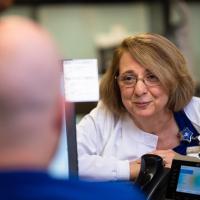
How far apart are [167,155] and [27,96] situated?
942mm

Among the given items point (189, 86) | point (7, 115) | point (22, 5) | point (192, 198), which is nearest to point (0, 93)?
point (7, 115)

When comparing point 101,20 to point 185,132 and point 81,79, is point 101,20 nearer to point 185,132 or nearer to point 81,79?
point 185,132

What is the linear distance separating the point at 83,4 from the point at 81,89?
427 centimetres

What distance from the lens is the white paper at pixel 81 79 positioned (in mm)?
1196

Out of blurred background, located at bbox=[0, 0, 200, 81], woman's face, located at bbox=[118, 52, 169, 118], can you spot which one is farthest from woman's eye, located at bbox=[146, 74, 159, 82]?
blurred background, located at bbox=[0, 0, 200, 81]

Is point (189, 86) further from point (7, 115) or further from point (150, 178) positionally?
point (7, 115)

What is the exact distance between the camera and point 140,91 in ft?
4.53

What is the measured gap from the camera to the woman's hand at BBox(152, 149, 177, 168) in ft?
4.32

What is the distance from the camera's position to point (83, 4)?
211 inches

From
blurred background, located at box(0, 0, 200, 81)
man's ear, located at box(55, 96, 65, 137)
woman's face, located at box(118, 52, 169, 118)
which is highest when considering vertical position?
blurred background, located at box(0, 0, 200, 81)

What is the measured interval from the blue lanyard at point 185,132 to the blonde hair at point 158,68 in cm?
3

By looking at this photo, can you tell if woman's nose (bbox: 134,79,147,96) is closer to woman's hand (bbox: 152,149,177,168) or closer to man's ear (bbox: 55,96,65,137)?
woman's hand (bbox: 152,149,177,168)

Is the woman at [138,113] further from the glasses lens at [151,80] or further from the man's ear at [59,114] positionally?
the man's ear at [59,114]

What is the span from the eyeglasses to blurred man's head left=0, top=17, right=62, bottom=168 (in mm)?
917
